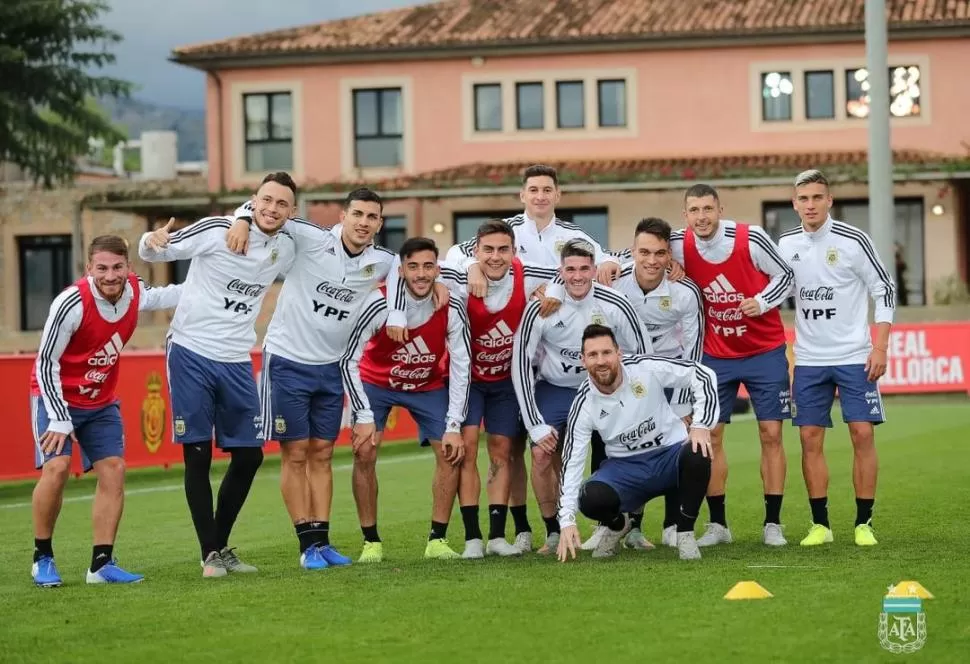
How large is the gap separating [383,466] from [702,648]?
484 inches

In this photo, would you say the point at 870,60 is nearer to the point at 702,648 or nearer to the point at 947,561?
the point at 947,561

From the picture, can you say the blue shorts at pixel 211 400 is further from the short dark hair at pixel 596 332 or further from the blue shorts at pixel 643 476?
the blue shorts at pixel 643 476

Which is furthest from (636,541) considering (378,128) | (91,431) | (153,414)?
(378,128)

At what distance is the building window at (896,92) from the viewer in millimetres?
40219

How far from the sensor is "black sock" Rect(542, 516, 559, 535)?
10.8 m

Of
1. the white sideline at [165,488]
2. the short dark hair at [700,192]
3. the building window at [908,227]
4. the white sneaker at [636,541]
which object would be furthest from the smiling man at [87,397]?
the building window at [908,227]

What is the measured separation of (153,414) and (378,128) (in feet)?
80.5

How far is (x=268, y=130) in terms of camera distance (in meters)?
43.1

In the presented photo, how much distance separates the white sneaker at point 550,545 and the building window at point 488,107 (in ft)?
104

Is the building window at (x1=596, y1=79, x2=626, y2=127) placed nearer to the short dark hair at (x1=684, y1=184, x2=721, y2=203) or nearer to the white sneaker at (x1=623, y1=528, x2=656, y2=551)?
the short dark hair at (x1=684, y1=184, x2=721, y2=203)

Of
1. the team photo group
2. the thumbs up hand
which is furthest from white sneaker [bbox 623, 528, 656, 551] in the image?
A: the thumbs up hand

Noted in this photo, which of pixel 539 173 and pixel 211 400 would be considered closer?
pixel 211 400

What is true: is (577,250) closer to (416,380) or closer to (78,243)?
(416,380)

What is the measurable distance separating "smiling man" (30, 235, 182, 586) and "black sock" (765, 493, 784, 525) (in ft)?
12.8
